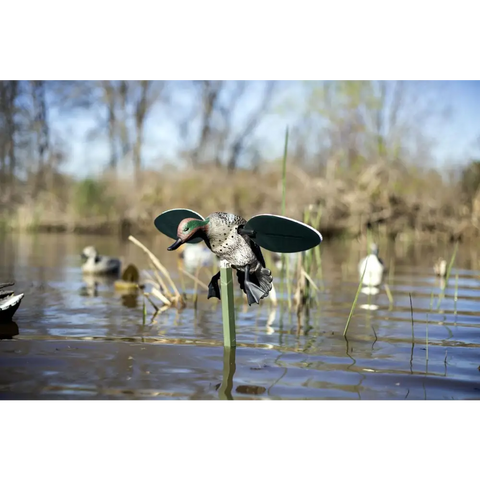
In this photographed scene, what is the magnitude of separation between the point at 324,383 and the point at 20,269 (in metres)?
6.10

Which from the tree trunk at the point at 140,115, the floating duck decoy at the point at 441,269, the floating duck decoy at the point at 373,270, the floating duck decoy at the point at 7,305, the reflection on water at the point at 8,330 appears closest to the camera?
the reflection on water at the point at 8,330

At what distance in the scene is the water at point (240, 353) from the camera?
8.80 ft

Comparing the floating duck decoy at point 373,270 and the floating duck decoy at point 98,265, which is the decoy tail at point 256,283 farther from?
the floating duck decoy at point 98,265

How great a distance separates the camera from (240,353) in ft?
11.2

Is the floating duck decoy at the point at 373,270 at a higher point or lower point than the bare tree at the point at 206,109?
lower

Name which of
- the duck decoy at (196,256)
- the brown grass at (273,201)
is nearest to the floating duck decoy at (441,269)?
the duck decoy at (196,256)

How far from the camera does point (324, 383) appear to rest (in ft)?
9.25

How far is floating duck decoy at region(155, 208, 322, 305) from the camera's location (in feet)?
9.16

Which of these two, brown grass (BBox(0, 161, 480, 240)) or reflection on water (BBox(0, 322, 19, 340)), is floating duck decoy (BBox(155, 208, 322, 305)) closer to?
reflection on water (BBox(0, 322, 19, 340))

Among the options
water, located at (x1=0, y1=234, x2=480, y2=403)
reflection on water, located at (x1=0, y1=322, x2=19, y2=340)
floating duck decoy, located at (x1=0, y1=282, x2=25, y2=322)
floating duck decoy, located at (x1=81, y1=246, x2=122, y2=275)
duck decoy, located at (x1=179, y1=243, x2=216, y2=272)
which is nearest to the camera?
water, located at (x1=0, y1=234, x2=480, y2=403)

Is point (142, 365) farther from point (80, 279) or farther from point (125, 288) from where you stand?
point (80, 279)

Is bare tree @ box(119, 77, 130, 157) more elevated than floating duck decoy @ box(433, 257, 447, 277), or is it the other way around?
bare tree @ box(119, 77, 130, 157)

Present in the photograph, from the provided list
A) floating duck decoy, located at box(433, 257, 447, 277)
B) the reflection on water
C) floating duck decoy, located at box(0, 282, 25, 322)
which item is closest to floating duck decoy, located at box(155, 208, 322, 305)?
the reflection on water

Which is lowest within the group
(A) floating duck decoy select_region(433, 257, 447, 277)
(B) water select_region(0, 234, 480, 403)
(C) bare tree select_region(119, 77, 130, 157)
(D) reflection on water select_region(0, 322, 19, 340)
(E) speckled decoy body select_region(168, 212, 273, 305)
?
(D) reflection on water select_region(0, 322, 19, 340)
